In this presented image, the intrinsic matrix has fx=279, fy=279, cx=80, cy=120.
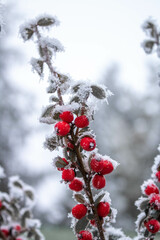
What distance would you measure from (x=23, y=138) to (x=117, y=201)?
521 cm

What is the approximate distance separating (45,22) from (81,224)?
678mm

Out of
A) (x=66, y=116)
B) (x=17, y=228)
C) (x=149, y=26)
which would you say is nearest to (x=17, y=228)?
(x=17, y=228)

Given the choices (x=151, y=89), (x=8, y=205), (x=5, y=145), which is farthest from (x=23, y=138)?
(x=8, y=205)

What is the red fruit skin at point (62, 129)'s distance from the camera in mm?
805

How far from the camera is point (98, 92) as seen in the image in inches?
35.3

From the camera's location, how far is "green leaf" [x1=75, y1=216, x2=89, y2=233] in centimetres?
88

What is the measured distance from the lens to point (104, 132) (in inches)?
501

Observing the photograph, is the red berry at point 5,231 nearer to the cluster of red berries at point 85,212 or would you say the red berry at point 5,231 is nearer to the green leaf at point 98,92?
the cluster of red berries at point 85,212

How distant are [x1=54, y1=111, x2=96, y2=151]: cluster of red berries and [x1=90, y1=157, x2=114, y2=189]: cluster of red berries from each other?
4 cm

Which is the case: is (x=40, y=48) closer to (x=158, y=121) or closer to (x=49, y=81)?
(x=49, y=81)

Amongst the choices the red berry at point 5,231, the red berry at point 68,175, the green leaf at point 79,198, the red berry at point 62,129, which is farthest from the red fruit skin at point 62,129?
the red berry at point 5,231

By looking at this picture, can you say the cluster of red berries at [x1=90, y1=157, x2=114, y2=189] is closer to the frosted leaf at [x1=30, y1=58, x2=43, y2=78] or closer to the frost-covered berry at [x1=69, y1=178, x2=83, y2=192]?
the frost-covered berry at [x1=69, y1=178, x2=83, y2=192]

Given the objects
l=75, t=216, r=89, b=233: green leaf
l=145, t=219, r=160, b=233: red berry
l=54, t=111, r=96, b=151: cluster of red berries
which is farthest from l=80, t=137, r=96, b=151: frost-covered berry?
l=145, t=219, r=160, b=233: red berry

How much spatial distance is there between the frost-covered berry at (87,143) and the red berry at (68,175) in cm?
9
